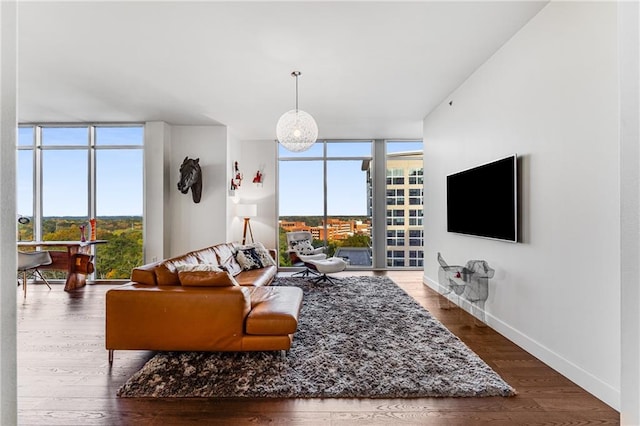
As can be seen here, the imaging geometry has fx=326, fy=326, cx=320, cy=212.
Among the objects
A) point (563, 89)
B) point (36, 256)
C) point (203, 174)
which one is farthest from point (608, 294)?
point (36, 256)

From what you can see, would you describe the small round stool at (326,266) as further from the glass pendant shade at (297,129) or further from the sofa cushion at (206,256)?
the glass pendant shade at (297,129)

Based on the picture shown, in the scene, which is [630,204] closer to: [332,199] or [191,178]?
[191,178]

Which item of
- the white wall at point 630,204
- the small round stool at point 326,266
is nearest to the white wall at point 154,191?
the small round stool at point 326,266

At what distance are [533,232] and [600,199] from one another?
2.43 feet

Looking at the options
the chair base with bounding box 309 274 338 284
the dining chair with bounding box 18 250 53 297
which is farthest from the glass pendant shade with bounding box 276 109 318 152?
the dining chair with bounding box 18 250 53 297

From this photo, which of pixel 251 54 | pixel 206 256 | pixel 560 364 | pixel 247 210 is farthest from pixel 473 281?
pixel 247 210

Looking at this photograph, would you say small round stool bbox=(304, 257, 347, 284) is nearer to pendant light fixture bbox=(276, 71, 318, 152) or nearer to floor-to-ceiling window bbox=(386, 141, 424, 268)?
floor-to-ceiling window bbox=(386, 141, 424, 268)

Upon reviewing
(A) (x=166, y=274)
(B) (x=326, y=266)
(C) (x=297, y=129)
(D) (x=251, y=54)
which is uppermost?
(D) (x=251, y=54)

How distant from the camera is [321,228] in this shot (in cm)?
749

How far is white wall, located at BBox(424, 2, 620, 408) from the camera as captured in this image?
6.91 feet

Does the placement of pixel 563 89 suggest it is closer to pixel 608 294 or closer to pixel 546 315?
pixel 608 294

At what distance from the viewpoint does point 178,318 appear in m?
2.62

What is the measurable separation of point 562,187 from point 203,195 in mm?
5699

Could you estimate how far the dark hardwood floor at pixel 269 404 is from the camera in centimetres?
196
